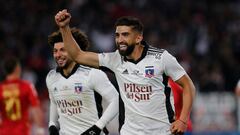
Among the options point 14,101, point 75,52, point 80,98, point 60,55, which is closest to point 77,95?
point 80,98

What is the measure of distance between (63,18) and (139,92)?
1.09 metres

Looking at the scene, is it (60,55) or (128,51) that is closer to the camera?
(128,51)

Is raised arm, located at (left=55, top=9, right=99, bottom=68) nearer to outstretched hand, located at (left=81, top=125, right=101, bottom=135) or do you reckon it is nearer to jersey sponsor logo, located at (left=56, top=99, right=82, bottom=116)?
outstretched hand, located at (left=81, top=125, right=101, bottom=135)

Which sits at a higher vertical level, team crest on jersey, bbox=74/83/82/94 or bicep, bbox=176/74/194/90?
bicep, bbox=176/74/194/90

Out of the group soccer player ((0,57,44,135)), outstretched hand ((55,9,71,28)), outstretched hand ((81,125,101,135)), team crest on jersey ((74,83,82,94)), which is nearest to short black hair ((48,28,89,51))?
team crest on jersey ((74,83,82,94))

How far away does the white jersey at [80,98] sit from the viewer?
31.4 feet

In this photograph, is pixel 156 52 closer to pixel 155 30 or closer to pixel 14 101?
pixel 14 101

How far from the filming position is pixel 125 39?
339 inches

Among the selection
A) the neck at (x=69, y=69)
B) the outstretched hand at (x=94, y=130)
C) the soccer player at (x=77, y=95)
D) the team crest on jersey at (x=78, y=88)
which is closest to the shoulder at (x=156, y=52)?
the soccer player at (x=77, y=95)

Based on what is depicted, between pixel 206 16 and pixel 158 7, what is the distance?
1204 mm

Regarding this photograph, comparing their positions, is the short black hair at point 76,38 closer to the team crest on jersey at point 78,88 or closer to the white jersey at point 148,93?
the team crest on jersey at point 78,88

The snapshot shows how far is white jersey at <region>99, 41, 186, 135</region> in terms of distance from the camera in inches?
340

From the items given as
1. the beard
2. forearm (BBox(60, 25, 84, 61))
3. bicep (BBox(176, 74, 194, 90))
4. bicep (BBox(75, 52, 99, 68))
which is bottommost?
bicep (BBox(176, 74, 194, 90))

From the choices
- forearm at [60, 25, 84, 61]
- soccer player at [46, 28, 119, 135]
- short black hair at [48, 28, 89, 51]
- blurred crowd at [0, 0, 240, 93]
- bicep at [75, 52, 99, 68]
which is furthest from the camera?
blurred crowd at [0, 0, 240, 93]
